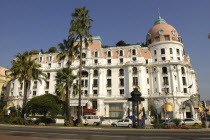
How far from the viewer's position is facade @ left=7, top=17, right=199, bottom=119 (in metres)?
47.1

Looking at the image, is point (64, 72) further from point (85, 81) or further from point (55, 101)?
point (85, 81)

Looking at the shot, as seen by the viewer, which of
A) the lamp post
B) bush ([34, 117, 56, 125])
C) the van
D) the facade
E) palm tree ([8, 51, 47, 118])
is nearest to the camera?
the lamp post

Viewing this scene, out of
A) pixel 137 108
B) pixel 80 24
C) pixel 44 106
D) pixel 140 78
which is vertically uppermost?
pixel 80 24

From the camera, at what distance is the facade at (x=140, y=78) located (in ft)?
154

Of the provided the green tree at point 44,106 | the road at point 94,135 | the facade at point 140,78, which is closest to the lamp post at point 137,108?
the road at point 94,135

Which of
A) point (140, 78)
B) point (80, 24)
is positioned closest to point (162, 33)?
point (140, 78)

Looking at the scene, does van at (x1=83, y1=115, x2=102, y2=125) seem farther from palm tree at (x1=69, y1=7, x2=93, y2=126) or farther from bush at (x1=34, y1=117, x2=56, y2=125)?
palm tree at (x1=69, y1=7, x2=93, y2=126)

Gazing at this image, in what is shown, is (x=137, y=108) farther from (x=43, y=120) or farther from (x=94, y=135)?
(x=43, y=120)

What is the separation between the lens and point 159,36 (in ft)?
176

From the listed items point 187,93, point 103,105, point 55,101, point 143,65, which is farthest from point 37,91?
point 187,93

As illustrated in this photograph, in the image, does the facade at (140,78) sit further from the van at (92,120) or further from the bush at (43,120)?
the bush at (43,120)

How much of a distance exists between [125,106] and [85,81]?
47.3 ft

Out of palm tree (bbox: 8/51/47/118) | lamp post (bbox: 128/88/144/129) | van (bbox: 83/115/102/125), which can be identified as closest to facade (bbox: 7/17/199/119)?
van (bbox: 83/115/102/125)

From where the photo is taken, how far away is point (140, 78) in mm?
49750
